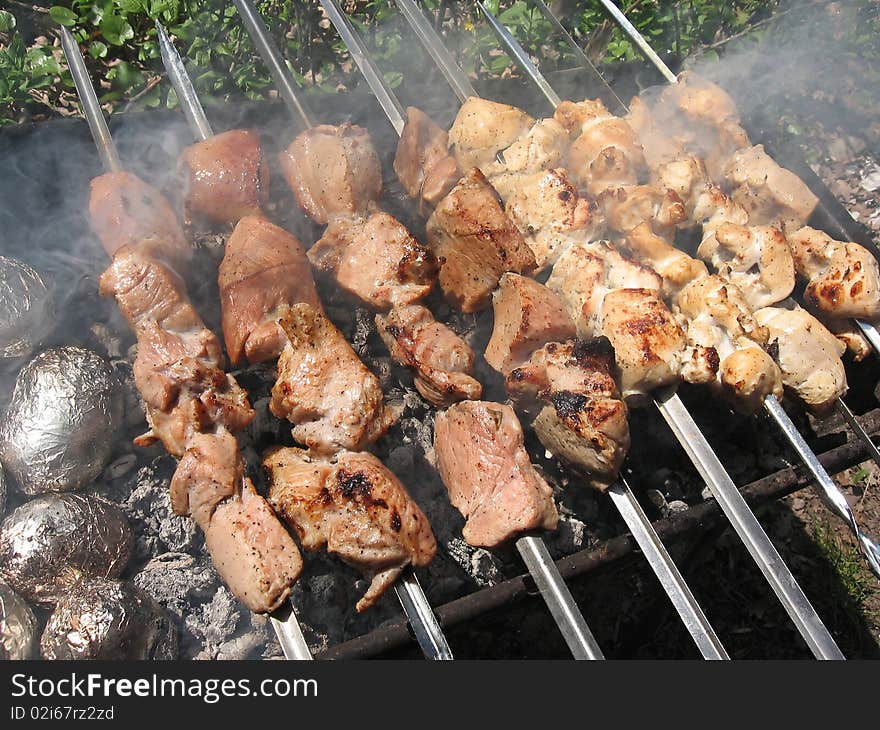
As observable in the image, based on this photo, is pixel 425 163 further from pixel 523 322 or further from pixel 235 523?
pixel 235 523

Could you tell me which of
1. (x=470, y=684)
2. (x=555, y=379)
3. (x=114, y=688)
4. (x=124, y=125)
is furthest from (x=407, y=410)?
(x=124, y=125)

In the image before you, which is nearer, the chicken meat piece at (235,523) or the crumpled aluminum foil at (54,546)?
the chicken meat piece at (235,523)

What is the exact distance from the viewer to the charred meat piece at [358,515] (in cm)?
229

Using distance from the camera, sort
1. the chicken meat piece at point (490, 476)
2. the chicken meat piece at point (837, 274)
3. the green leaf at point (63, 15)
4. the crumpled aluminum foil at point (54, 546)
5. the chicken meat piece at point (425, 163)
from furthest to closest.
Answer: the green leaf at point (63, 15) < the chicken meat piece at point (425, 163) < the chicken meat piece at point (837, 274) < the crumpled aluminum foil at point (54, 546) < the chicken meat piece at point (490, 476)

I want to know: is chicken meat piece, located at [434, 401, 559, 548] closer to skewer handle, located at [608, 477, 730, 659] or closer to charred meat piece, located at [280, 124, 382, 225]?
skewer handle, located at [608, 477, 730, 659]

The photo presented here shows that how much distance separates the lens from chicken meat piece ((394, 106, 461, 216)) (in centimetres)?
325

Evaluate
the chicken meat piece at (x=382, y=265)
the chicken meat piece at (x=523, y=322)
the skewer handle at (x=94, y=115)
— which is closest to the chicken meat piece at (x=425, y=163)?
the chicken meat piece at (x=382, y=265)

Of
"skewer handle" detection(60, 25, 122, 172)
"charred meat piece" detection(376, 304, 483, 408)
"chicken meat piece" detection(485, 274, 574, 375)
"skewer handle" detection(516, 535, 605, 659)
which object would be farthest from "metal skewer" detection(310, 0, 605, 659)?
"skewer handle" detection(60, 25, 122, 172)

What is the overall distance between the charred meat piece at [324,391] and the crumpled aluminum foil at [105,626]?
76 cm

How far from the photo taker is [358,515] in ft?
7.65

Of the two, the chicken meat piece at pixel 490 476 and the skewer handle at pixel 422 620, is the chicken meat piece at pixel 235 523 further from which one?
the chicken meat piece at pixel 490 476

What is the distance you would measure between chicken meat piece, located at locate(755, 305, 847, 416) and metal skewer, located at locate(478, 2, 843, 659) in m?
0.21

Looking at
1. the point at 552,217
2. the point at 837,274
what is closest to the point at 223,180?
the point at 552,217

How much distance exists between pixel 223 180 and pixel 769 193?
232cm
